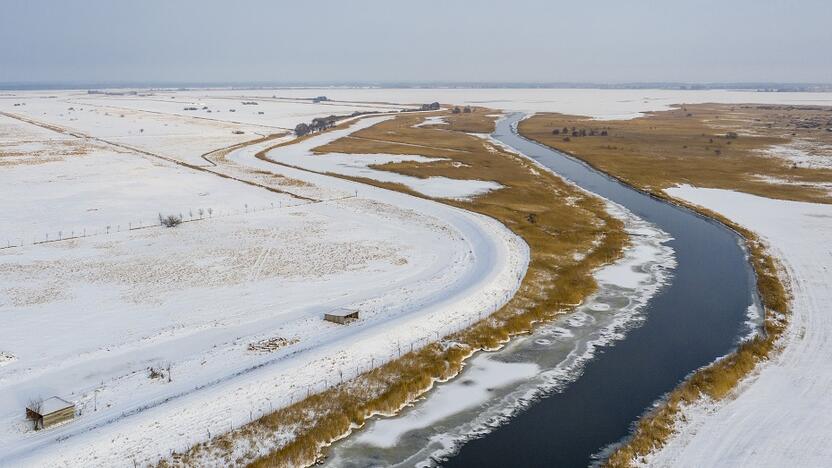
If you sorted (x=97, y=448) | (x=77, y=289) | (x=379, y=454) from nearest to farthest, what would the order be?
(x=97, y=448) < (x=379, y=454) < (x=77, y=289)

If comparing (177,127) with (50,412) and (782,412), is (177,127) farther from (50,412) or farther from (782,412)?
(782,412)

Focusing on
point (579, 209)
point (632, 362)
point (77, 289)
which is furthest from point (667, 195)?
point (77, 289)

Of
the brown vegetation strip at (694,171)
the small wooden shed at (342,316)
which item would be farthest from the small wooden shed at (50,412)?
the brown vegetation strip at (694,171)

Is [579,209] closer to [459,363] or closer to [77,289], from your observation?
[459,363]

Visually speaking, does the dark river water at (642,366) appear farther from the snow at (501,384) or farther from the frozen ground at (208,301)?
the frozen ground at (208,301)

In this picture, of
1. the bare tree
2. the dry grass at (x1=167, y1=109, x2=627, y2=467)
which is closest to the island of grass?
the dry grass at (x1=167, y1=109, x2=627, y2=467)

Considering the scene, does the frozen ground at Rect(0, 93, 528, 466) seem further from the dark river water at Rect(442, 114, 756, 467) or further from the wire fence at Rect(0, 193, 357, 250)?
the dark river water at Rect(442, 114, 756, 467)
